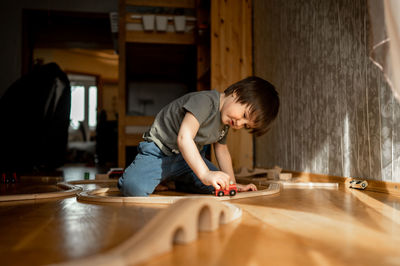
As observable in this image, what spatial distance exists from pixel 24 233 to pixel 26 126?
1975 millimetres

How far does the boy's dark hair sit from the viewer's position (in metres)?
1.13

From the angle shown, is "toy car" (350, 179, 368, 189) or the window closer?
"toy car" (350, 179, 368, 189)

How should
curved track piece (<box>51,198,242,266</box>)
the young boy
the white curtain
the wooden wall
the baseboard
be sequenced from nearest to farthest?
curved track piece (<box>51,198,242,266</box>) < the white curtain < the young boy < the baseboard < the wooden wall

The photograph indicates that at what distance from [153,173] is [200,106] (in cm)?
32

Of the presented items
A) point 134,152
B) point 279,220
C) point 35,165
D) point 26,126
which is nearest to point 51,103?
point 26,126

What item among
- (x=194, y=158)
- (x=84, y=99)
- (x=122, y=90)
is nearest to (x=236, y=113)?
(x=194, y=158)

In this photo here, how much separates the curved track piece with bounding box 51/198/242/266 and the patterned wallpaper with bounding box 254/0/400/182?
0.84 m

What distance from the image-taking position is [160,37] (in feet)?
9.31

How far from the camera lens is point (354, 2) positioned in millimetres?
1443

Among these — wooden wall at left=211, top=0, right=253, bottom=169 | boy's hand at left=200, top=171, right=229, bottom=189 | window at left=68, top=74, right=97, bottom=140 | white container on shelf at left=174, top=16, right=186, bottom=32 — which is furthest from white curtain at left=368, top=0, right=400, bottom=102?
window at left=68, top=74, right=97, bottom=140

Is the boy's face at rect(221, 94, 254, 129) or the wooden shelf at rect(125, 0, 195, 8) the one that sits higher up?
the wooden shelf at rect(125, 0, 195, 8)

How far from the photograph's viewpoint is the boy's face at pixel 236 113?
1.15 metres

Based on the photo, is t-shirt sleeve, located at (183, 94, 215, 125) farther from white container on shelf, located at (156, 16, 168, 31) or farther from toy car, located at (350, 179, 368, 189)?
white container on shelf, located at (156, 16, 168, 31)

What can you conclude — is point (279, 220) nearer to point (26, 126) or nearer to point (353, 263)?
point (353, 263)
